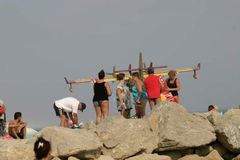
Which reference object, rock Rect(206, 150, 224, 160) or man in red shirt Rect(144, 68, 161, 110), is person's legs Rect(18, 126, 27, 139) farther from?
rock Rect(206, 150, 224, 160)

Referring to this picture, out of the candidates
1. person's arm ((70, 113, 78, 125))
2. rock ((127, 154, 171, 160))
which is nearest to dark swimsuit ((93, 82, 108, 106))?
person's arm ((70, 113, 78, 125))

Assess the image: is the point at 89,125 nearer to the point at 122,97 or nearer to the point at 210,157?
the point at 122,97

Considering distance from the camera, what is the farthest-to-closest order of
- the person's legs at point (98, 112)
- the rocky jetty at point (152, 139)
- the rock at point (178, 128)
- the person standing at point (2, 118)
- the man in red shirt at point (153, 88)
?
the man in red shirt at point (153, 88)
the person's legs at point (98, 112)
the person standing at point (2, 118)
the rock at point (178, 128)
the rocky jetty at point (152, 139)

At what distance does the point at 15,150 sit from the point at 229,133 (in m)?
5.81

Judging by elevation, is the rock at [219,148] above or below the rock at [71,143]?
below

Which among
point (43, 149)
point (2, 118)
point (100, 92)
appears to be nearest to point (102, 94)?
point (100, 92)

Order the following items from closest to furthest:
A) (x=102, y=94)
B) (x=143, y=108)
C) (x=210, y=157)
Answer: (x=210, y=157), (x=102, y=94), (x=143, y=108)

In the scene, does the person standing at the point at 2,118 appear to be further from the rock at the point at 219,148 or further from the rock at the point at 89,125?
the rock at the point at 219,148

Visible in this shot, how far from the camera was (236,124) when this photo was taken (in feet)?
49.9

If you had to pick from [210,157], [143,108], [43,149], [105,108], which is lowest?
[210,157]

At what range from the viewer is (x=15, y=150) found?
12281 mm

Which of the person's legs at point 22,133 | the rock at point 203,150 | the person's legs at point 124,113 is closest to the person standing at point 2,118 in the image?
the person's legs at point 22,133

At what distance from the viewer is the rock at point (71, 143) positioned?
40.7 feet

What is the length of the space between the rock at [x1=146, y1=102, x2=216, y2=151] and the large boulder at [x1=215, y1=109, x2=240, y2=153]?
0.76ft
